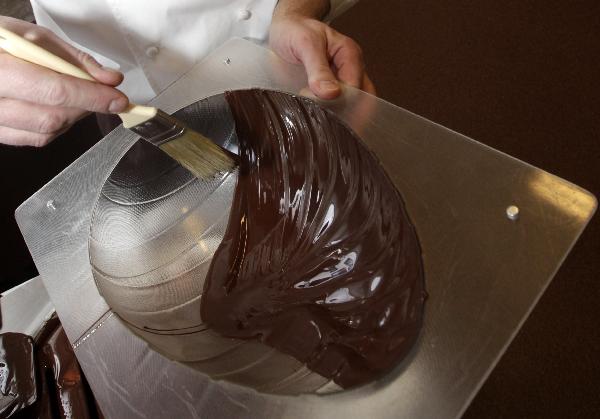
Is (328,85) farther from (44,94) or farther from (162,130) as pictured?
(44,94)

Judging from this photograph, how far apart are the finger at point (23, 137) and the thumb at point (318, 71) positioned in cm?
37

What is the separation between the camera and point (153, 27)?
85 centimetres

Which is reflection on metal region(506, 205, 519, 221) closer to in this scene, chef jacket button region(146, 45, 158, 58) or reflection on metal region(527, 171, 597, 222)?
reflection on metal region(527, 171, 597, 222)

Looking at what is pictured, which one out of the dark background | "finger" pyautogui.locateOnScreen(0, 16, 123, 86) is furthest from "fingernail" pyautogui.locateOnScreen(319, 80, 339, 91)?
the dark background

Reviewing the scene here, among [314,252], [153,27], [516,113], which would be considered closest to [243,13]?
[153,27]

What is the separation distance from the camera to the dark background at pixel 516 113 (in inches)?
42.9

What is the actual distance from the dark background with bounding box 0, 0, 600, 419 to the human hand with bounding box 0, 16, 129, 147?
1.18ft

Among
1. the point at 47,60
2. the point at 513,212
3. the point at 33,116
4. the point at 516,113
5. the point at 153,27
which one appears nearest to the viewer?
the point at 513,212

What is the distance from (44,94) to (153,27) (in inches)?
11.8

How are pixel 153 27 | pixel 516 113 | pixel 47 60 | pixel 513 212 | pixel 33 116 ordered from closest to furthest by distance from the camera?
pixel 513 212, pixel 47 60, pixel 33 116, pixel 153 27, pixel 516 113

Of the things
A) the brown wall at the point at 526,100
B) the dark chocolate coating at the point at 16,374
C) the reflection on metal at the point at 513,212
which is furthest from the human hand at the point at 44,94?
the brown wall at the point at 526,100

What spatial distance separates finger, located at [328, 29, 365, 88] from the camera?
698 millimetres

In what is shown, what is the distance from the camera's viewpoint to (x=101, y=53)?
3.04ft

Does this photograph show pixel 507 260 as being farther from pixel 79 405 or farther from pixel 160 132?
pixel 79 405
